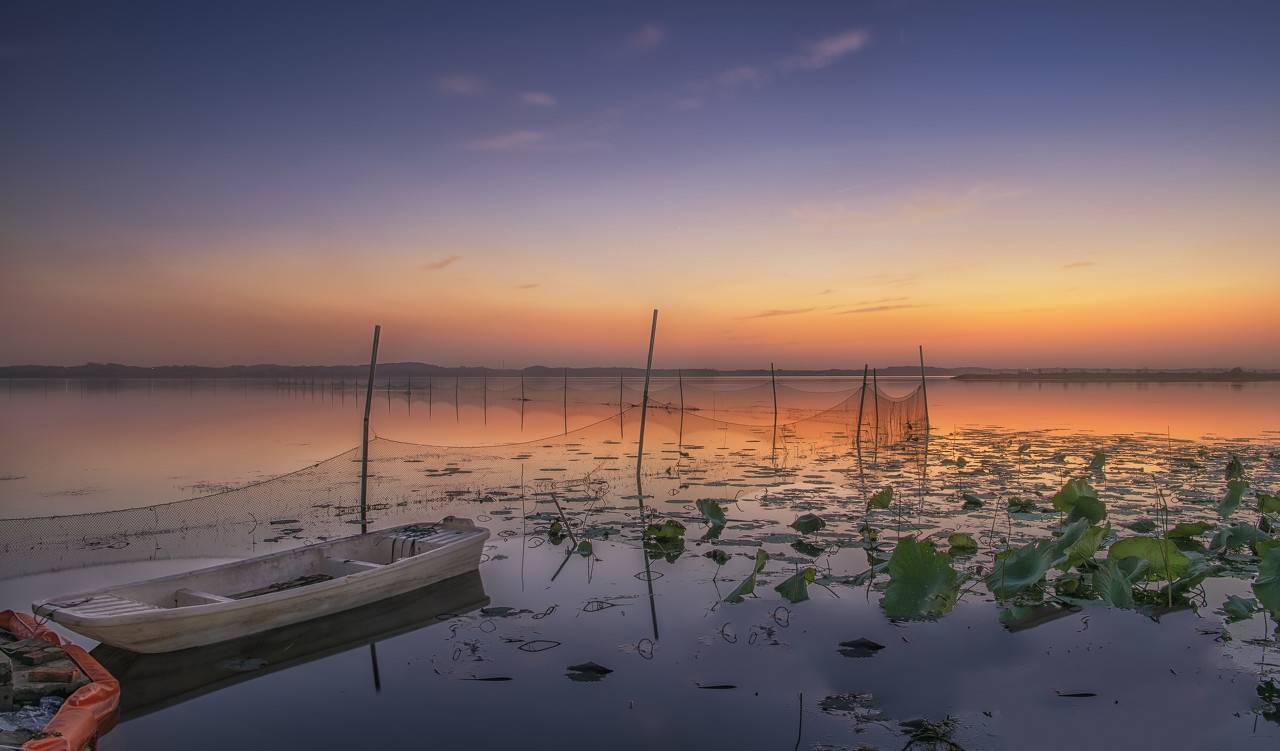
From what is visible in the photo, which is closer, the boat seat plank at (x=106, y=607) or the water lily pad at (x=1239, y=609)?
the boat seat plank at (x=106, y=607)

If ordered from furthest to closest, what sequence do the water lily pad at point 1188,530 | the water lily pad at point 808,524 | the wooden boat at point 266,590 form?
the water lily pad at point 808,524, the water lily pad at point 1188,530, the wooden boat at point 266,590

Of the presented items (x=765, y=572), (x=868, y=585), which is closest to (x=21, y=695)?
(x=765, y=572)

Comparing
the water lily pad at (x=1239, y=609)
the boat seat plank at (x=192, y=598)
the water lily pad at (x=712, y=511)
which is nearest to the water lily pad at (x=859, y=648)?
the water lily pad at (x=1239, y=609)

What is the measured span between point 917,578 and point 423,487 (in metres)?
10.4

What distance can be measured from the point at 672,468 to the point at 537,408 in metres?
27.6

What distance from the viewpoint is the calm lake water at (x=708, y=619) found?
16.4 ft

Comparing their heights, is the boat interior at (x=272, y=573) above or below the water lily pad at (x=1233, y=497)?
below

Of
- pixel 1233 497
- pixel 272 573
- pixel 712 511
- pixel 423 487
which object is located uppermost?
pixel 1233 497

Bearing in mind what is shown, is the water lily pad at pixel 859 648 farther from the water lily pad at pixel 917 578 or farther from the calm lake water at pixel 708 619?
the water lily pad at pixel 917 578

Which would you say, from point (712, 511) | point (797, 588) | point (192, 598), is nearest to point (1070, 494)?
point (797, 588)

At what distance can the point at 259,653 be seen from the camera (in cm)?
618

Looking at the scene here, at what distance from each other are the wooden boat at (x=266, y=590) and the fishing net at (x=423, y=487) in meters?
2.09

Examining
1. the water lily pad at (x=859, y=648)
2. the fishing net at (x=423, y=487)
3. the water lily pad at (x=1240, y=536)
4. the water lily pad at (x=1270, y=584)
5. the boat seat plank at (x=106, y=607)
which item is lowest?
the water lily pad at (x=859, y=648)

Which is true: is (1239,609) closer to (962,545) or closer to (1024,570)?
(1024,570)
